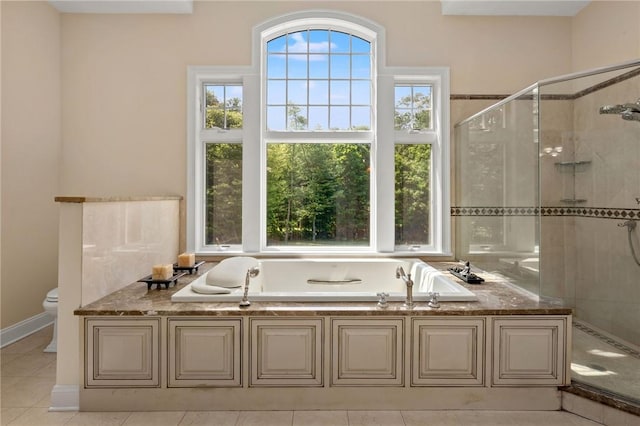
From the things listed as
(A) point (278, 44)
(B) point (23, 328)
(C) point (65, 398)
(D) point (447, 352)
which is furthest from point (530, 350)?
(B) point (23, 328)

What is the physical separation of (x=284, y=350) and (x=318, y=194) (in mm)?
1708

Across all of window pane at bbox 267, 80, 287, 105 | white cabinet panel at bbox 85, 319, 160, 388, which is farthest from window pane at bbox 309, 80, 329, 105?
white cabinet panel at bbox 85, 319, 160, 388

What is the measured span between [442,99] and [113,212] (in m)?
2.69

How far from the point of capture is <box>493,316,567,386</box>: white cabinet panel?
192 cm

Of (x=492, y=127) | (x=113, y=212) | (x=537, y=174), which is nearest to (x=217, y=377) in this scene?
(x=113, y=212)

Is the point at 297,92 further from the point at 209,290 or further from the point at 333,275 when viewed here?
the point at 209,290

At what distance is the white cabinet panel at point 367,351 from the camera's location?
192cm

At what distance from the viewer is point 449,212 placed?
10.7 ft

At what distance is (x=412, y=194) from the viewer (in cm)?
335

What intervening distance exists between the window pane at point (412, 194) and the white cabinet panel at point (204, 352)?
190 cm

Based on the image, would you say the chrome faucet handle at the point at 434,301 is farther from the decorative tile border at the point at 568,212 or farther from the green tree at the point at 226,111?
the green tree at the point at 226,111

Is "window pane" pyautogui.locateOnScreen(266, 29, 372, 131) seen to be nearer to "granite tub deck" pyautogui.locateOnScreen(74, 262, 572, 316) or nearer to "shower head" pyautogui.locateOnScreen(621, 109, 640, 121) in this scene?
"shower head" pyautogui.locateOnScreen(621, 109, 640, 121)

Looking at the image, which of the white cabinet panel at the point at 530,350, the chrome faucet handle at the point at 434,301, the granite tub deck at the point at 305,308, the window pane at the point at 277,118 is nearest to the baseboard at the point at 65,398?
the granite tub deck at the point at 305,308

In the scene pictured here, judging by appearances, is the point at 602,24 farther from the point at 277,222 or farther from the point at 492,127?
the point at 277,222
